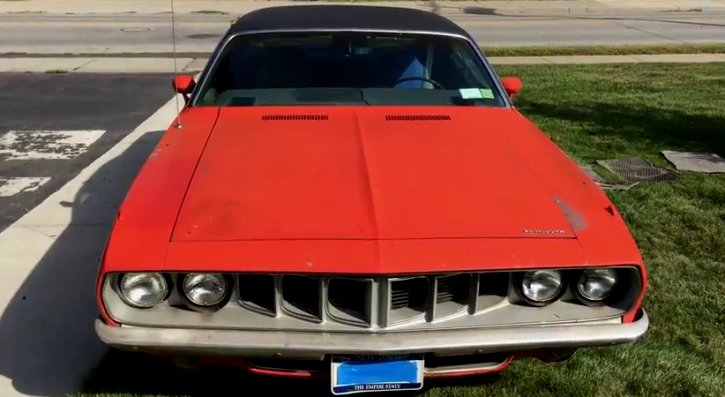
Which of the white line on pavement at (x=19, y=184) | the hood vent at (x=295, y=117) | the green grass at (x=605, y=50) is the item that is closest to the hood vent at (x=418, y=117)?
the hood vent at (x=295, y=117)

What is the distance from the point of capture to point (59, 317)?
389 centimetres

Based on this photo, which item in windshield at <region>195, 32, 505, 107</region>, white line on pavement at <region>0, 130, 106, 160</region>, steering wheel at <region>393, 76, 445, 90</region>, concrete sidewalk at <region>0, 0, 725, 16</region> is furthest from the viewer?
concrete sidewalk at <region>0, 0, 725, 16</region>

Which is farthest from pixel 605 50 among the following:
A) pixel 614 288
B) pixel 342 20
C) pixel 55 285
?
pixel 614 288

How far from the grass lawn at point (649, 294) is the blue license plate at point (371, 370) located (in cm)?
55

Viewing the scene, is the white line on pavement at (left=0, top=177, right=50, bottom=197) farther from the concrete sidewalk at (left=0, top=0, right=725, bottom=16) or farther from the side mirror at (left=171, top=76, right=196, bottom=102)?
the concrete sidewalk at (left=0, top=0, right=725, bottom=16)

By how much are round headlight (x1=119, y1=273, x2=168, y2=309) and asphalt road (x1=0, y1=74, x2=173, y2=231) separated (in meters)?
2.92

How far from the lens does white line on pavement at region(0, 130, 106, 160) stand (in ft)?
22.5

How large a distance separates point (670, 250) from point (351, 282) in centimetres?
292

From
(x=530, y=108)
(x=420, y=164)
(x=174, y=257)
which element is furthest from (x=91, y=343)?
(x=530, y=108)

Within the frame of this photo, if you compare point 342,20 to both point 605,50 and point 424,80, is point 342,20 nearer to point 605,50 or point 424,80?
point 424,80

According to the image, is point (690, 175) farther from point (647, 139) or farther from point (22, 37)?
point (22, 37)

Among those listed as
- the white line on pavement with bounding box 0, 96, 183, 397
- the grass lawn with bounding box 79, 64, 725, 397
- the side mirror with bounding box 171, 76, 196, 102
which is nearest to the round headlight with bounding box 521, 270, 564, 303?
the grass lawn with bounding box 79, 64, 725, 397

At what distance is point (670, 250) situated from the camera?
189 inches

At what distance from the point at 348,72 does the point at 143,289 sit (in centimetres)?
200
